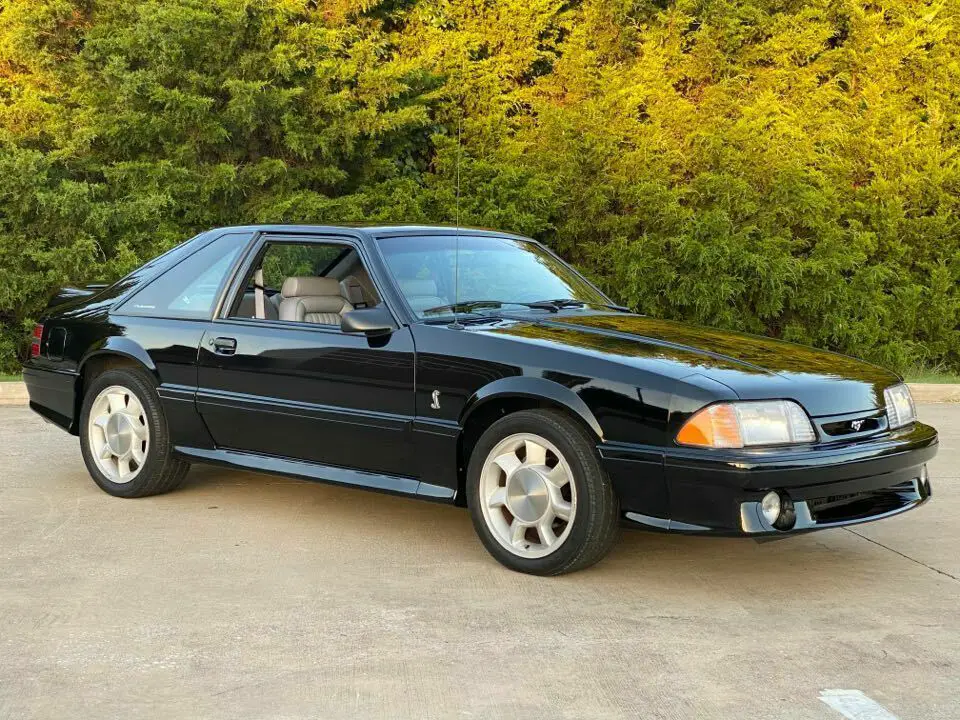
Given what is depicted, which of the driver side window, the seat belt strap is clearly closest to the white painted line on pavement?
the driver side window

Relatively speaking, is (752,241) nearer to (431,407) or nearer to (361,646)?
(431,407)

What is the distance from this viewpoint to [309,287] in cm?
675

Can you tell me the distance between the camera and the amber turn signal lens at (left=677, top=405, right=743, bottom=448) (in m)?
4.98

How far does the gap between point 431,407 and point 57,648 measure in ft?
6.44

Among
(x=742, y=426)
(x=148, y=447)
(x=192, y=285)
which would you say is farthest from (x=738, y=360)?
(x=148, y=447)

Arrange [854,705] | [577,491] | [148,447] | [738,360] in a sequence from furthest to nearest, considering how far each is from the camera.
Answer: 1. [148,447]
2. [738,360]
3. [577,491]
4. [854,705]

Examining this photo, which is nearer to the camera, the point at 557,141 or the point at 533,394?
the point at 533,394

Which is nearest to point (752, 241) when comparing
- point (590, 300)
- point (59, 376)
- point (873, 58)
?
point (873, 58)

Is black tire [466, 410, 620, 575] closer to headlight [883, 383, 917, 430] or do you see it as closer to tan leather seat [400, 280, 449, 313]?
tan leather seat [400, 280, 449, 313]

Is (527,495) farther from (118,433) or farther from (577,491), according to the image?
(118,433)

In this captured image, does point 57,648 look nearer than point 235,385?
Yes

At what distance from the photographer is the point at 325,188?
15.2 meters

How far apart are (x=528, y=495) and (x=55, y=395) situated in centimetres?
338

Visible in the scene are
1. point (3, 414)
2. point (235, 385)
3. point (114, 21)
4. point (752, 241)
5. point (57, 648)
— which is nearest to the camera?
point (57, 648)
